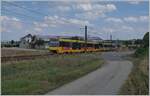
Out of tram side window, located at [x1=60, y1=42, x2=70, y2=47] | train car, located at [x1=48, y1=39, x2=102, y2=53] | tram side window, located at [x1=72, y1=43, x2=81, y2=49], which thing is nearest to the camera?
tram side window, located at [x1=60, y1=42, x2=70, y2=47]

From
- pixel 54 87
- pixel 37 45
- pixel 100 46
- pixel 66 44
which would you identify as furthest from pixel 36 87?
pixel 37 45

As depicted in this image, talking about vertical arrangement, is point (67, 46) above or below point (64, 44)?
below

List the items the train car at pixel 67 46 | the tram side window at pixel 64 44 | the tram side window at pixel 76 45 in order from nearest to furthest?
the tram side window at pixel 64 44 → the train car at pixel 67 46 → the tram side window at pixel 76 45

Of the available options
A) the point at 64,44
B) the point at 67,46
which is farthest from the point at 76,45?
the point at 64,44

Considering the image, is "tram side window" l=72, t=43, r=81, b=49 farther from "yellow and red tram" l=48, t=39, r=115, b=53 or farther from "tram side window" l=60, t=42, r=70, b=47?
"tram side window" l=60, t=42, r=70, b=47

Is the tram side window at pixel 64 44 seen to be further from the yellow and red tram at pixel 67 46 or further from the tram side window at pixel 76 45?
the tram side window at pixel 76 45

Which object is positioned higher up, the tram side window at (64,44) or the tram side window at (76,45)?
the tram side window at (64,44)

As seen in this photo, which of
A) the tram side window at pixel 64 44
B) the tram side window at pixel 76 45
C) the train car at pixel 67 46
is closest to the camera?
the tram side window at pixel 64 44

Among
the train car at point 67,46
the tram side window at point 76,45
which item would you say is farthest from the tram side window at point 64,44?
the tram side window at point 76,45

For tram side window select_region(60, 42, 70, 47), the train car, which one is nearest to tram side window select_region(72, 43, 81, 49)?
the train car

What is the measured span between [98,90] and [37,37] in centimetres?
10039

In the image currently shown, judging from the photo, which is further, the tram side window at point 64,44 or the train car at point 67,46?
the train car at point 67,46

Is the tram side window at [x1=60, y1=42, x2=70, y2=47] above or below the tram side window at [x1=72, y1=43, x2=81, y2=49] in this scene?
Answer: above

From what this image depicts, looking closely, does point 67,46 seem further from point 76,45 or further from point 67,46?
point 76,45
